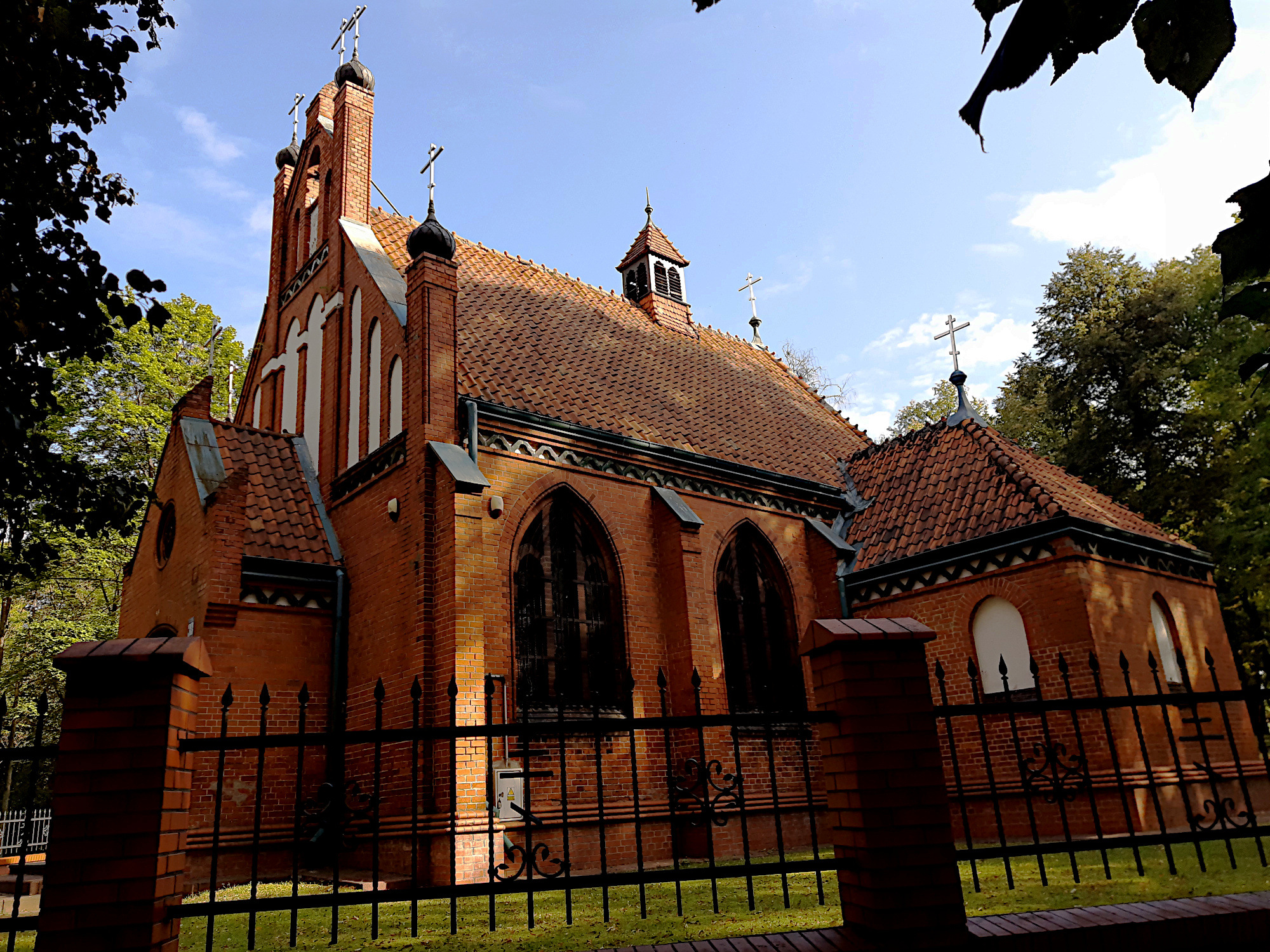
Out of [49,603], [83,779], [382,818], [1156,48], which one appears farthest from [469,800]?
[49,603]

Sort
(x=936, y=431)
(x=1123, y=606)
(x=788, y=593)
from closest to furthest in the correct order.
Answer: (x=1123, y=606) → (x=788, y=593) → (x=936, y=431)

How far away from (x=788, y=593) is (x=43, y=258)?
441 inches

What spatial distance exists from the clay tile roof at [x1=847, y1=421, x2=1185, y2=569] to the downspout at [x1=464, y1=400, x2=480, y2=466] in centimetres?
686

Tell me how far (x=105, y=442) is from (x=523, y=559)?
1709 centimetres

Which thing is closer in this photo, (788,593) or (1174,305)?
(788,593)

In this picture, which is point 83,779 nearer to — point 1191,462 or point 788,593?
point 788,593

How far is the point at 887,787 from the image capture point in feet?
13.3

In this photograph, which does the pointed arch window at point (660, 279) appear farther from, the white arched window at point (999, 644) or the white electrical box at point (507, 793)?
the white electrical box at point (507, 793)

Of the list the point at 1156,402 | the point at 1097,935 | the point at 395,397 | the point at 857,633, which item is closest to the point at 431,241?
the point at 395,397

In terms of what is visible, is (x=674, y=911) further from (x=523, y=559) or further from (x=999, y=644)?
(x=999, y=644)

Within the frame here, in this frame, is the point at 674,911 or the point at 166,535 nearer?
the point at 674,911

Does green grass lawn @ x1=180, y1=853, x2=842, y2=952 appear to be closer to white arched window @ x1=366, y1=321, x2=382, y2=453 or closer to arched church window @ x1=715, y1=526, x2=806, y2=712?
arched church window @ x1=715, y1=526, x2=806, y2=712

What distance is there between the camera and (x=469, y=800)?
9.47m

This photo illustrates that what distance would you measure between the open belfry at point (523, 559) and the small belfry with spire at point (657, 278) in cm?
407
